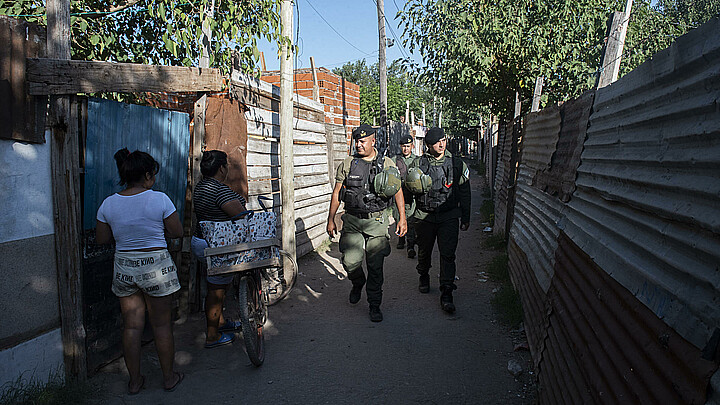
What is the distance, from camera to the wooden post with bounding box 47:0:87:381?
3.10 m

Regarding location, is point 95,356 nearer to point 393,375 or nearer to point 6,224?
point 6,224

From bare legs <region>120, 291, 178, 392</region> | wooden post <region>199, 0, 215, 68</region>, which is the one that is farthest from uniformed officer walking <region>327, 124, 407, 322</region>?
bare legs <region>120, 291, 178, 392</region>

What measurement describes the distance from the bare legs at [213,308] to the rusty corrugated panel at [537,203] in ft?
8.70

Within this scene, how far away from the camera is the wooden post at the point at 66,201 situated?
3100 mm

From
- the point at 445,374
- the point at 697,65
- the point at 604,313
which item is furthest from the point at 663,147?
the point at 445,374

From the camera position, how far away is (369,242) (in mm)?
4852

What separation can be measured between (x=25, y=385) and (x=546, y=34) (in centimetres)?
906

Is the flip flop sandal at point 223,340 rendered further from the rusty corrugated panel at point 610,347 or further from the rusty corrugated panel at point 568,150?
the rusty corrugated panel at point 568,150

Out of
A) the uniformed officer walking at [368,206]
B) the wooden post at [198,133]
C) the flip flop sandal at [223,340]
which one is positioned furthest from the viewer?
the uniformed officer walking at [368,206]

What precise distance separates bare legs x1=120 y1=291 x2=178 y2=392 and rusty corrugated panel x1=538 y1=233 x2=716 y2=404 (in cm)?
258

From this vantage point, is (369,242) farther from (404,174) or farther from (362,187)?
(404,174)

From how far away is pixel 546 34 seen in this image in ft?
28.3

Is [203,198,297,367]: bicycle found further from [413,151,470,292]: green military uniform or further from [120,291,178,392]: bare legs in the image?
[413,151,470,292]: green military uniform

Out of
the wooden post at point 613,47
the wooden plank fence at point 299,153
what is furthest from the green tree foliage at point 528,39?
the wooden post at point 613,47
